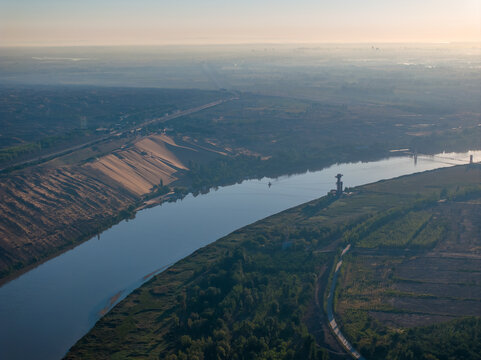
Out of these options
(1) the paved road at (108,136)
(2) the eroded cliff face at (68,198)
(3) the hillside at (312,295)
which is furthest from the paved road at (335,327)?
(1) the paved road at (108,136)

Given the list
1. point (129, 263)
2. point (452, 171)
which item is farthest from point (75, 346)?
point (452, 171)

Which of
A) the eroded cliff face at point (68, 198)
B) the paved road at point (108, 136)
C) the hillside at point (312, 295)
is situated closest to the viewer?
the hillside at point (312, 295)

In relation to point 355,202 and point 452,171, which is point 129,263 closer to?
point 355,202

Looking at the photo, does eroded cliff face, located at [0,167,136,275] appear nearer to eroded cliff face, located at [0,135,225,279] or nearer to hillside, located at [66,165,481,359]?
eroded cliff face, located at [0,135,225,279]

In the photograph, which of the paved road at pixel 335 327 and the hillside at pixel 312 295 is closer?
the paved road at pixel 335 327

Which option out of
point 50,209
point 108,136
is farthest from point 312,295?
point 108,136

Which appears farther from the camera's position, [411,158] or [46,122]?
[46,122]

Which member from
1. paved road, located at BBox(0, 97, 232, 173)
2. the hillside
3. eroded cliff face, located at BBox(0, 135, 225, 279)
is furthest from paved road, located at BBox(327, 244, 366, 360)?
paved road, located at BBox(0, 97, 232, 173)

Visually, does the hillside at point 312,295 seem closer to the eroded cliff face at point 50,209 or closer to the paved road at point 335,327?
the paved road at point 335,327
